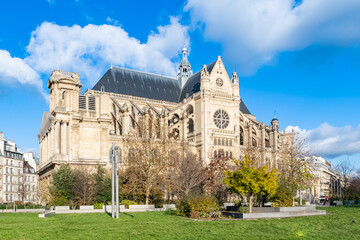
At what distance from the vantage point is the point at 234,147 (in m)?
55.2

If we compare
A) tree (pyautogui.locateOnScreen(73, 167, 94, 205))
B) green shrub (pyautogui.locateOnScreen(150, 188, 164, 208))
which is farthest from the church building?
green shrub (pyautogui.locateOnScreen(150, 188, 164, 208))

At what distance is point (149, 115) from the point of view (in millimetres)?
49875

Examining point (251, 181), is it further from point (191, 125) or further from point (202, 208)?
point (191, 125)

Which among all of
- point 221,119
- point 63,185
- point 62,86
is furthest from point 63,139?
point 221,119

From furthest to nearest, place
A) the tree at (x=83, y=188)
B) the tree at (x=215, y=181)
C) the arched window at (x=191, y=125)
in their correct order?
the arched window at (x=191, y=125) → the tree at (x=215, y=181) → the tree at (x=83, y=188)

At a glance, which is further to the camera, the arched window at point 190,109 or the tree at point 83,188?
the arched window at point 190,109

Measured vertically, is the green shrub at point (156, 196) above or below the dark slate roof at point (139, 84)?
below

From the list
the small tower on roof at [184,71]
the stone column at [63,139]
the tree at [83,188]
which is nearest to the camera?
the tree at [83,188]

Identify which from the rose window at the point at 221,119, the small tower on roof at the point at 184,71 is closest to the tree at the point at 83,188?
the rose window at the point at 221,119

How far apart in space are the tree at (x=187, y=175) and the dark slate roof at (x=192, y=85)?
1963 centimetres

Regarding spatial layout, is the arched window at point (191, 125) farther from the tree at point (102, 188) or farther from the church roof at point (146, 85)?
the tree at point (102, 188)

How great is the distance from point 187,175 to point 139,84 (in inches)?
1033

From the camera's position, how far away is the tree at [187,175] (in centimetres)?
3872

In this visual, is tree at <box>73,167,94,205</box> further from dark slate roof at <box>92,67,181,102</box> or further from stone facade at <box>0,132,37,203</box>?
stone facade at <box>0,132,37,203</box>
